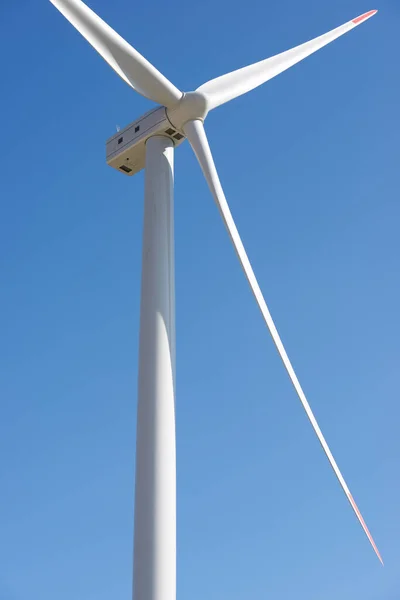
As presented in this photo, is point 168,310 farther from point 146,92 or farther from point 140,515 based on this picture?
point 146,92

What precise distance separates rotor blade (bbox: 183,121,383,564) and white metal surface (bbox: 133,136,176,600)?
2.40 ft

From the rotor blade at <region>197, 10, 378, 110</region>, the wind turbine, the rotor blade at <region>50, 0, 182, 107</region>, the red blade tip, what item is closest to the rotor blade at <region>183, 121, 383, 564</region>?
the wind turbine

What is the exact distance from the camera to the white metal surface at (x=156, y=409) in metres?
10.0

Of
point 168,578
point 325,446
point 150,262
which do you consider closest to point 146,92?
point 150,262

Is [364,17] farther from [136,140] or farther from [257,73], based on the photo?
[136,140]

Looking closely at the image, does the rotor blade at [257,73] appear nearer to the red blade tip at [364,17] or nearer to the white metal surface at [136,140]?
the red blade tip at [364,17]

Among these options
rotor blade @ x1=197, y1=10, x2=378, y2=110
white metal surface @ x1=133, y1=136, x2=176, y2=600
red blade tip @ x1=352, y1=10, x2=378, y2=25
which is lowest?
white metal surface @ x1=133, y1=136, x2=176, y2=600

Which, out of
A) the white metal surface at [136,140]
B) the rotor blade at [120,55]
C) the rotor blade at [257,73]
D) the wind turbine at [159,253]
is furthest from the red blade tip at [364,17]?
the white metal surface at [136,140]

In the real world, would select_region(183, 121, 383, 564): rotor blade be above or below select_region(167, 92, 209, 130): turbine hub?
below

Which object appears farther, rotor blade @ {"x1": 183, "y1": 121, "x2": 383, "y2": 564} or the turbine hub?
the turbine hub

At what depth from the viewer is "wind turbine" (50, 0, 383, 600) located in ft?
33.7

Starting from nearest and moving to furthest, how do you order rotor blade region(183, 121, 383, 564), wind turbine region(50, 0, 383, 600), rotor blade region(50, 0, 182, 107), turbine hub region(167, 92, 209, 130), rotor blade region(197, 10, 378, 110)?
wind turbine region(50, 0, 383, 600) < rotor blade region(50, 0, 182, 107) < rotor blade region(183, 121, 383, 564) < turbine hub region(167, 92, 209, 130) < rotor blade region(197, 10, 378, 110)

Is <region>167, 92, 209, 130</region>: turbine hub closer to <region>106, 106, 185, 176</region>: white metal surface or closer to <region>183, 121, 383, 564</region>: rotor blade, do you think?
<region>106, 106, 185, 176</region>: white metal surface

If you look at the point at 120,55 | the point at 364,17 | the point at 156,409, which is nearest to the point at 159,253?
the point at 156,409
